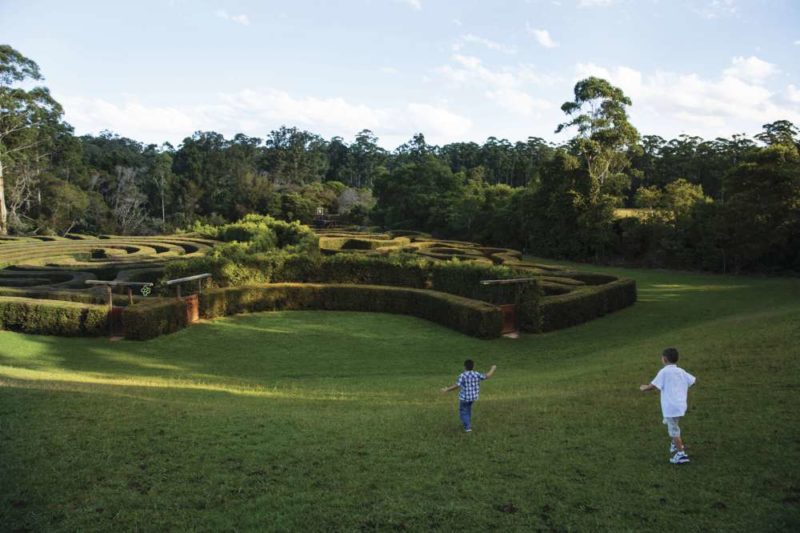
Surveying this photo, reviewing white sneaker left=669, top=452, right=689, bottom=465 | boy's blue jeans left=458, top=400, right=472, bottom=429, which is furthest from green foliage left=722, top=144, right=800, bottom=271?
boy's blue jeans left=458, top=400, right=472, bottom=429

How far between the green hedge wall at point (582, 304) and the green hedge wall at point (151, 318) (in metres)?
11.6

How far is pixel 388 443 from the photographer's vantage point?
7.46 meters

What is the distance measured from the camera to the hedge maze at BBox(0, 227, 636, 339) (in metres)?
15.6

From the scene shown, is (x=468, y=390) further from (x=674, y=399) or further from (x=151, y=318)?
(x=151, y=318)

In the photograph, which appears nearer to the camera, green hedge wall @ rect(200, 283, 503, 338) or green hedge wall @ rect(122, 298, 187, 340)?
green hedge wall @ rect(122, 298, 187, 340)

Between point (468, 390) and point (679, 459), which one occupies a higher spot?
→ point (468, 390)

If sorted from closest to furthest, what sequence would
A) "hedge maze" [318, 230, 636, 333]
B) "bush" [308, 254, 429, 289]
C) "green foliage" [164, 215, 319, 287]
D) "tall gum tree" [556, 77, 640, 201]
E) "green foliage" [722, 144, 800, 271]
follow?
"hedge maze" [318, 230, 636, 333] < "green foliage" [164, 215, 319, 287] < "bush" [308, 254, 429, 289] < "green foliage" [722, 144, 800, 271] < "tall gum tree" [556, 77, 640, 201]

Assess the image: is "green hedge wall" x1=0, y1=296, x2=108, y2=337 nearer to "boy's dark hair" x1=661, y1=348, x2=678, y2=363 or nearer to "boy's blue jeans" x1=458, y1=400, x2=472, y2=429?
"boy's blue jeans" x1=458, y1=400, x2=472, y2=429

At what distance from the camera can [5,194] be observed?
5244cm

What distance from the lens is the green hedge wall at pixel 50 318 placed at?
605 inches

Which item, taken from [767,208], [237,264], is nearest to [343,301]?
[237,264]

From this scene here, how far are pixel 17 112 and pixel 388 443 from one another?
5591 cm

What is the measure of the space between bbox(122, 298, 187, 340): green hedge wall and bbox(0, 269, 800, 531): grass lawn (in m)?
1.05

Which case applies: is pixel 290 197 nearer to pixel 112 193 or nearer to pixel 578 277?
pixel 112 193
